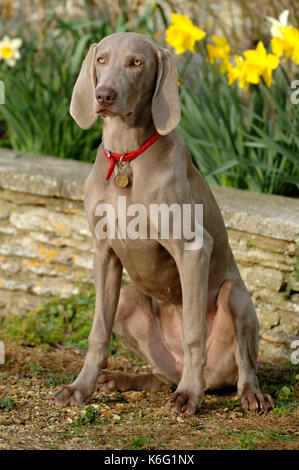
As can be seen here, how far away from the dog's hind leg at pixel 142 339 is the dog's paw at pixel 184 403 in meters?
0.43

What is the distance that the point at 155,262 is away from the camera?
3.00 m

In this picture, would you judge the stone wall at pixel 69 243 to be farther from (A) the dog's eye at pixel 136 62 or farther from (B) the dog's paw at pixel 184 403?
(A) the dog's eye at pixel 136 62

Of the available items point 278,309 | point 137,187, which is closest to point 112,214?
point 137,187

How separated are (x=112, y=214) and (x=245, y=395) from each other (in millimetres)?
992

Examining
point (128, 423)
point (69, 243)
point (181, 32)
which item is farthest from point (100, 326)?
point (181, 32)

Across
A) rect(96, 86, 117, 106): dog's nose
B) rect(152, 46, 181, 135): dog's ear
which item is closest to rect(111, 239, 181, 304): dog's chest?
rect(152, 46, 181, 135): dog's ear

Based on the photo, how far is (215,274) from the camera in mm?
3189

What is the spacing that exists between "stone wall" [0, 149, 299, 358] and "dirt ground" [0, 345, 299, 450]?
57 centimetres

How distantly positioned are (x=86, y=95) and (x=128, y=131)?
0.76 ft

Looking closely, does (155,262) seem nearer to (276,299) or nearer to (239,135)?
(276,299)

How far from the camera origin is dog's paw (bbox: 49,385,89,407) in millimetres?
2961

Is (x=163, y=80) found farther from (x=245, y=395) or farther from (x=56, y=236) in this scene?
(x=56, y=236)

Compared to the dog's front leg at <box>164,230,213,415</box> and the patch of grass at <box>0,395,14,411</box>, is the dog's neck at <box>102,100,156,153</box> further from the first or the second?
the patch of grass at <box>0,395,14,411</box>
